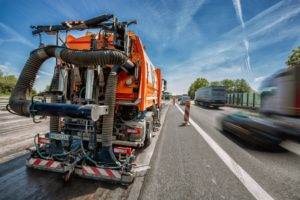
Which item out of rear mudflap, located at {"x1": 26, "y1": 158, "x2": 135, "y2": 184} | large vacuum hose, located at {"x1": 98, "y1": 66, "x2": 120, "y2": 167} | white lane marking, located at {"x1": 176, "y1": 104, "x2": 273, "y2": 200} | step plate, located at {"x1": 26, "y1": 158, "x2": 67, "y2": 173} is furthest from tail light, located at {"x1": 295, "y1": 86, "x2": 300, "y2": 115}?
step plate, located at {"x1": 26, "y1": 158, "x2": 67, "y2": 173}

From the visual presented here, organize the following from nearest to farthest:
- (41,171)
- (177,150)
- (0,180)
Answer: (0,180), (41,171), (177,150)

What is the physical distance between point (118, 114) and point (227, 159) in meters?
3.11

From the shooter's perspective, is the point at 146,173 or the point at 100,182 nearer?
the point at 100,182

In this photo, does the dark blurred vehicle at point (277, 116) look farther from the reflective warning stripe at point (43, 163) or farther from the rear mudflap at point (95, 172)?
the reflective warning stripe at point (43, 163)

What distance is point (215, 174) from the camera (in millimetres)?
5336

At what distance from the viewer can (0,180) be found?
4445 millimetres

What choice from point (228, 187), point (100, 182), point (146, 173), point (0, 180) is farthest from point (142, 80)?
point (0, 180)

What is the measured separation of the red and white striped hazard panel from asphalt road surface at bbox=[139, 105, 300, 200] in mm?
548

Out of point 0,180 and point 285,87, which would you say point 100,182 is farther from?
point 285,87

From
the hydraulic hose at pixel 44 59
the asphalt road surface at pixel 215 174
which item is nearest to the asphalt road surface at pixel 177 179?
the asphalt road surface at pixel 215 174

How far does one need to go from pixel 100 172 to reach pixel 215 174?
8.05 feet

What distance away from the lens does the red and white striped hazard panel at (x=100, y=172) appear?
4.35 meters

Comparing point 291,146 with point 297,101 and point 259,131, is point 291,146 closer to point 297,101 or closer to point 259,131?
point 259,131

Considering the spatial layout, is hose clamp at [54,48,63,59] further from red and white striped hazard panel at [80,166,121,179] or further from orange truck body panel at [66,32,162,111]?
red and white striped hazard panel at [80,166,121,179]
